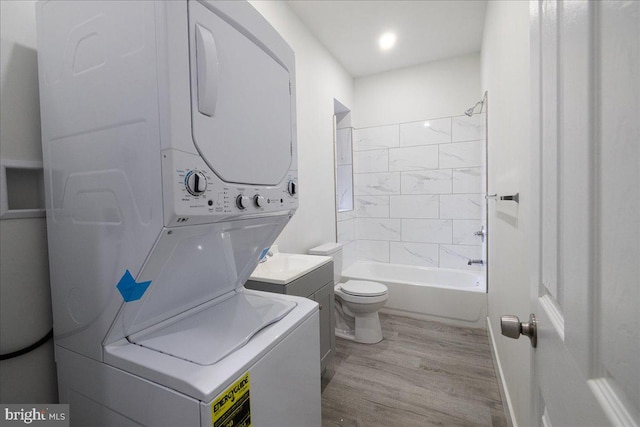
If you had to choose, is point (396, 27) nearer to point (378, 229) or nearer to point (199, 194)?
point (378, 229)

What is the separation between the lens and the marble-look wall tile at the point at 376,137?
366 centimetres

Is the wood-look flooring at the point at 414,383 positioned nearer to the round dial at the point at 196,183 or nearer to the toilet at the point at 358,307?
the toilet at the point at 358,307

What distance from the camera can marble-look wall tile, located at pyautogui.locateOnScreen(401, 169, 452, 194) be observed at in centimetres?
343

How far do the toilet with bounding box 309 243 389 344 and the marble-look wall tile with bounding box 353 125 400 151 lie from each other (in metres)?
1.73

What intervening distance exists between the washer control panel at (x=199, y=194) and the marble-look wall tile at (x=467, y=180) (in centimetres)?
309

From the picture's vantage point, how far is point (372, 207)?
386 cm

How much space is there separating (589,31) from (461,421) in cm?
195

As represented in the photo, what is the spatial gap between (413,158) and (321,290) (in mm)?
2414

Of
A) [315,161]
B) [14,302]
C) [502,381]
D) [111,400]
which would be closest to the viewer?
[111,400]

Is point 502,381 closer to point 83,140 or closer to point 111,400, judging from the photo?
point 111,400

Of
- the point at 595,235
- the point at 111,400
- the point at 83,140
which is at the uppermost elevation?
the point at 83,140

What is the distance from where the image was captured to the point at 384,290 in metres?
2.50

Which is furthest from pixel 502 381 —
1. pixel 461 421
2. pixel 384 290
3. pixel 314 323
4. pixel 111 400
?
pixel 111 400

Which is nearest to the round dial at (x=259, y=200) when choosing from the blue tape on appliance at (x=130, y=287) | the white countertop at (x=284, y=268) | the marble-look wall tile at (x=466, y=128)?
the blue tape on appliance at (x=130, y=287)
